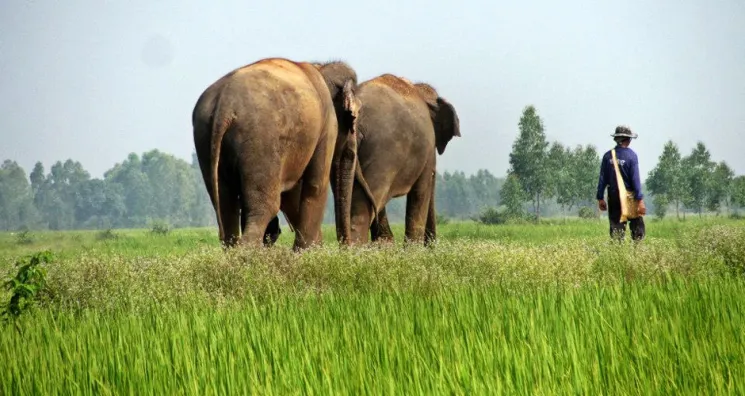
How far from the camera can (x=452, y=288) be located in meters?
7.16

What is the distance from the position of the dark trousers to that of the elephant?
2.64 metres

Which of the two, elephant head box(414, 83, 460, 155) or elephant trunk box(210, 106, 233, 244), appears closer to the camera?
elephant trunk box(210, 106, 233, 244)

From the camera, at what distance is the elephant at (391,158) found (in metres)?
11.6

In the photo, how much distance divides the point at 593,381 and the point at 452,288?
3.20 m

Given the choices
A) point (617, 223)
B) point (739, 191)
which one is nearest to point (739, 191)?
point (739, 191)

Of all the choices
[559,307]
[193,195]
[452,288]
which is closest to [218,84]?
[452,288]

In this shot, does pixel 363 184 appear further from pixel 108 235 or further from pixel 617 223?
pixel 108 235

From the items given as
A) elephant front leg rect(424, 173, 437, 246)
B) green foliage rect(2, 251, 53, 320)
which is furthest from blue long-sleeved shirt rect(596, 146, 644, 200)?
green foliage rect(2, 251, 53, 320)

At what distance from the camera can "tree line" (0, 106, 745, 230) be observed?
72812 millimetres

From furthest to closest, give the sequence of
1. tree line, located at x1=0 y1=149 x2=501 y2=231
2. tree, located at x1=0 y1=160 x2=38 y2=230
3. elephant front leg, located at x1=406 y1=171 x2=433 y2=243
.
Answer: tree line, located at x1=0 y1=149 x2=501 y2=231 → tree, located at x1=0 y1=160 x2=38 y2=230 → elephant front leg, located at x1=406 y1=171 x2=433 y2=243

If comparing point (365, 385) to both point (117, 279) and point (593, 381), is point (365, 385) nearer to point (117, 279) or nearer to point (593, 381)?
point (593, 381)

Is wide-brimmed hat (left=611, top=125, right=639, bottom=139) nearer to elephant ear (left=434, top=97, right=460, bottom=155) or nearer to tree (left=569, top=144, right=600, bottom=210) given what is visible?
elephant ear (left=434, top=97, right=460, bottom=155)

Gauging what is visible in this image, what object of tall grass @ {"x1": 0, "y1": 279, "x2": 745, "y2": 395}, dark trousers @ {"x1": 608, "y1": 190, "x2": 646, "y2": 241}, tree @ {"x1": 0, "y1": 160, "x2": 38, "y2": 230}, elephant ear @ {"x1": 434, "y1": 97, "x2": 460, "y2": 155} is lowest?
tall grass @ {"x1": 0, "y1": 279, "x2": 745, "y2": 395}

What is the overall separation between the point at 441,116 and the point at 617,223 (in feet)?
11.6
